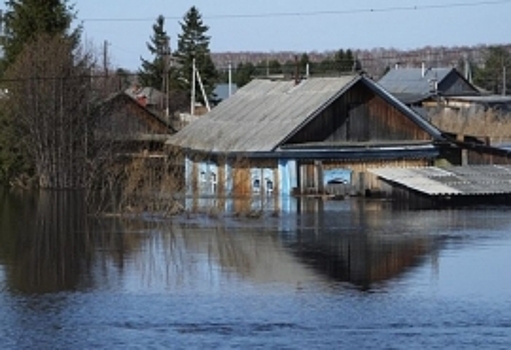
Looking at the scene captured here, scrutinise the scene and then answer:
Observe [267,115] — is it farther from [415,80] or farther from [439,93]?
[415,80]

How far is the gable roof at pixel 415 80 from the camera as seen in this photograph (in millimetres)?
77062

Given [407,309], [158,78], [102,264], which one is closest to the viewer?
[407,309]

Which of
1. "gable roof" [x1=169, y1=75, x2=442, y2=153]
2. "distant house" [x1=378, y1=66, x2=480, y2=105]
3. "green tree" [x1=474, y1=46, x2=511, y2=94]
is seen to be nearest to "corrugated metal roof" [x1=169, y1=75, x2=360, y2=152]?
"gable roof" [x1=169, y1=75, x2=442, y2=153]

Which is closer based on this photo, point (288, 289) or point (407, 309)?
point (407, 309)

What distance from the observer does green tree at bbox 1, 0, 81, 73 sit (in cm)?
5081

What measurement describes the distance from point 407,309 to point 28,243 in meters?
12.0

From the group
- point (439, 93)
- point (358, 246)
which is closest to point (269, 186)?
point (358, 246)

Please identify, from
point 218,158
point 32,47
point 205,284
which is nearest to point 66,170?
point 32,47

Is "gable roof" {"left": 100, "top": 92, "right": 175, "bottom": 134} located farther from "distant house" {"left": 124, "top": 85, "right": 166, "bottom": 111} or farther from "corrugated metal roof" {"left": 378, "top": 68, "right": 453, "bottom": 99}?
"corrugated metal roof" {"left": 378, "top": 68, "right": 453, "bottom": 99}

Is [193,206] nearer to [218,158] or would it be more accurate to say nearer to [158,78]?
[218,158]

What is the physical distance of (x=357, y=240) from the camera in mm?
28016

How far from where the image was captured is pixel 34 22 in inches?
2007

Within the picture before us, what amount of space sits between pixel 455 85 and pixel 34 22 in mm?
38577

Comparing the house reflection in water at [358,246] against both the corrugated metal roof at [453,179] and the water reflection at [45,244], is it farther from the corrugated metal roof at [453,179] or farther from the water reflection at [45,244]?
the water reflection at [45,244]
